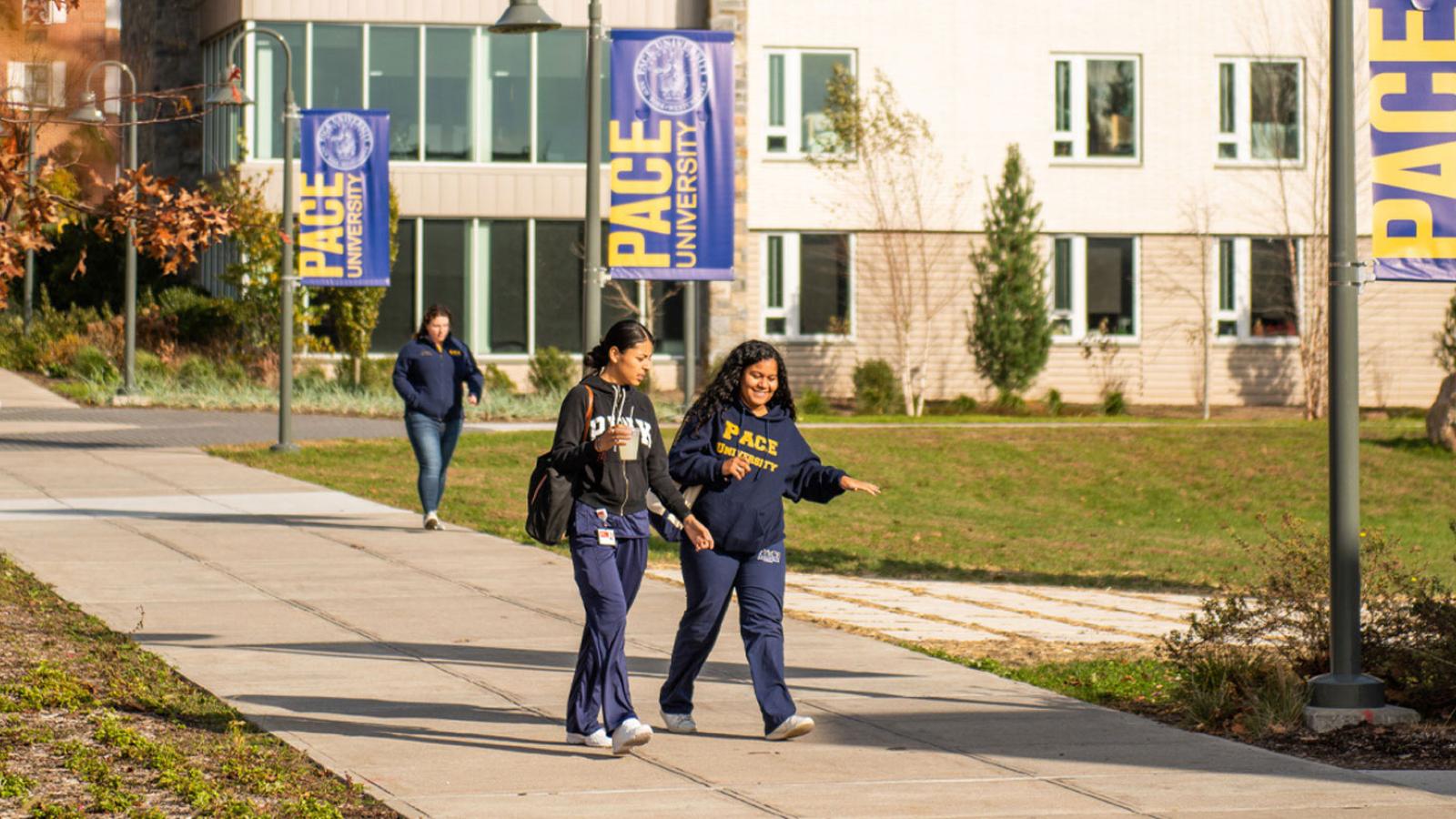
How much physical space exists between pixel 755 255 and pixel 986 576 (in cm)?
2280

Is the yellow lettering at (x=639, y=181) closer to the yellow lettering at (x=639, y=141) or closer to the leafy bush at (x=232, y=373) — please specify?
the yellow lettering at (x=639, y=141)

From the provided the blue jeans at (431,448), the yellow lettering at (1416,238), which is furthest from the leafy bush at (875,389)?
the yellow lettering at (1416,238)

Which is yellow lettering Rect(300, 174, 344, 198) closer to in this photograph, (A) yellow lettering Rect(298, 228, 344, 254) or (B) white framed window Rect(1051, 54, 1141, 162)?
(A) yellow lettering Rect(298, 228, 344, 254)

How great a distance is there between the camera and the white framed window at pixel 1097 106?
131 ft

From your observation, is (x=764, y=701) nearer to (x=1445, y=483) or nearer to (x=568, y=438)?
(x=568, y=438)

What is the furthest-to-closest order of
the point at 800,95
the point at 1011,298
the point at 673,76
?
the point at 800,95
the point at 1011,298
the point at 673,76

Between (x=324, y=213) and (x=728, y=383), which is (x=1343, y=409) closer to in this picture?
(x=728, y=383)

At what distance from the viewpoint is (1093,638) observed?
12438 millimetres

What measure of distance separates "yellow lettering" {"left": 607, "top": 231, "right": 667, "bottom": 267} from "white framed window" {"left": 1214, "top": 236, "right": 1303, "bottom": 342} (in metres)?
25.0

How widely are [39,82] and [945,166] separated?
31.7 metres

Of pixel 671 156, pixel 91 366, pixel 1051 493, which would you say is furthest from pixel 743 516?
pixel 91 366

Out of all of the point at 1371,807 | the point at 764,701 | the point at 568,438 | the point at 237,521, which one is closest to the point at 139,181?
the point at 568,438

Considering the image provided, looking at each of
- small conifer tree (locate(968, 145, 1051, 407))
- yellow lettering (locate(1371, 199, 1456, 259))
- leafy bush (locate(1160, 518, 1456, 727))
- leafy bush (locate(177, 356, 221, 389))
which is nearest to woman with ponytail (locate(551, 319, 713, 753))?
leafy bush (locate(1160, 518, 1456, 727))

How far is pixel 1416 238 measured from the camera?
375 inches
